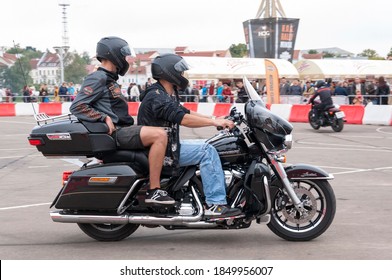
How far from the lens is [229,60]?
56125 mm

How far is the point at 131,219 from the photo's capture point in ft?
Answer: 22.7

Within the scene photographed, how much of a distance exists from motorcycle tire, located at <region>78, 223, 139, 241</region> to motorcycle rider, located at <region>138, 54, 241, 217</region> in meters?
0.85

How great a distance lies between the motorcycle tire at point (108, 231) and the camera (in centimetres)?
721

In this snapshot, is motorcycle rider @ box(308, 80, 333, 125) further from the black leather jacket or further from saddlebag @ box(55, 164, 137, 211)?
saddlebag @ box(55, 164, 137, 211)

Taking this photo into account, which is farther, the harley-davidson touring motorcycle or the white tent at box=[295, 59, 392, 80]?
the white tent at box=[295, 59, 392, 80]

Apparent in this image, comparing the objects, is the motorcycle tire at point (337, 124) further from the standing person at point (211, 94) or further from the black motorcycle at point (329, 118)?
the standing person at point (211, 94)

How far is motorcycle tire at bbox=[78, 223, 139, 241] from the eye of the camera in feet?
23.7

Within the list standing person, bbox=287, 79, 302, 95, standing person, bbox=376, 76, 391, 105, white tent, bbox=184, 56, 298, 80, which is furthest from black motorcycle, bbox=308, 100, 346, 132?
white tent, bbox=184, 56, 298, 80

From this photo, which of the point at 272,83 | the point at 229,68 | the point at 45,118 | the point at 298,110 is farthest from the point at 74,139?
the point at 229,68

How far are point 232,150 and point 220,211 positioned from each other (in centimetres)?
59

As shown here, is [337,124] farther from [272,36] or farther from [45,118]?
[272,36]

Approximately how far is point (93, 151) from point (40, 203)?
10.1 feet

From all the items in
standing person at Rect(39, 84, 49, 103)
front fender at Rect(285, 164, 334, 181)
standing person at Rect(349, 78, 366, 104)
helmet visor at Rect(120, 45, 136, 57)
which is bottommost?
standing person at Rect(39, 84, 49, 103)

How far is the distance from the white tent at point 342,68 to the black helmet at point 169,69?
5309 cm
